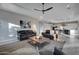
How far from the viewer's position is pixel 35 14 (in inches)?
89.0

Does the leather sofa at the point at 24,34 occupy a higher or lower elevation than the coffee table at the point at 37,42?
higher

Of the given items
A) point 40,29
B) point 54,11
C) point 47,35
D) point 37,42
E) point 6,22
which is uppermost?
point 54,11

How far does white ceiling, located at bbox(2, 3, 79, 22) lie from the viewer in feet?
7.34

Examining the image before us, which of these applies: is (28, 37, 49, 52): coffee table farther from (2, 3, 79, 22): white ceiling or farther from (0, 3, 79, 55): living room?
(2, 3, 79, 22): white ceiling

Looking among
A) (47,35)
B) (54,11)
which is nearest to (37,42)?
(47,35)

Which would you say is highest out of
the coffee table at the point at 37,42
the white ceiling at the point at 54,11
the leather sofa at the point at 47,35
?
the white ceiling at the point at 54,11

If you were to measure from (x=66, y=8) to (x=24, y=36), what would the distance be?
867 millimetres

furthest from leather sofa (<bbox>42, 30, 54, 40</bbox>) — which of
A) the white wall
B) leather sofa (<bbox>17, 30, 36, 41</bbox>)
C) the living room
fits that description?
the white wall

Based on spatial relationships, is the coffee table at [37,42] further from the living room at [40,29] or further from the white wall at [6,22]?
the white wall at [6,22]

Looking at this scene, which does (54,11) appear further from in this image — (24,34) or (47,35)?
(24,34)

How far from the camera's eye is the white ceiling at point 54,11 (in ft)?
7.34

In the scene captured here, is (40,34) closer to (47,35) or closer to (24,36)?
(47,35)

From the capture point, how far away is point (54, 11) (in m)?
2.26

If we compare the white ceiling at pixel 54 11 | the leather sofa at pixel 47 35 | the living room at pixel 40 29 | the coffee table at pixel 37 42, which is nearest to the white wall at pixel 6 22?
the living room at pixel 40 29
